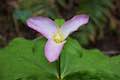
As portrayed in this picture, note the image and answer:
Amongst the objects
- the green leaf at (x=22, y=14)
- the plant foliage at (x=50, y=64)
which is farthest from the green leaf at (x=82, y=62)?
the green leaf at (x=22, y=14)

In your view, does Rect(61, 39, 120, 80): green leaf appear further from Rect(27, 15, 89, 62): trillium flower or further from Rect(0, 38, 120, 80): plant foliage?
Rect(27, 15, 89, 62): trillium flower

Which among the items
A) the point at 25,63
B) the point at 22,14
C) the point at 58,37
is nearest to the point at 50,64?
the point at 25,63

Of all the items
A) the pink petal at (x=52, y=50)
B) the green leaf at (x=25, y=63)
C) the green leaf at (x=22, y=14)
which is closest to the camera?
the pink petal at (x=52, y=50)

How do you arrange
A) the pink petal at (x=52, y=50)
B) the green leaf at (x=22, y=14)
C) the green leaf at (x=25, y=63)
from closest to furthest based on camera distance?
the pink petal at (x=52, y=50)
the green leaf at (x=25, y=63)
the green leaf at (x=22, y=14)

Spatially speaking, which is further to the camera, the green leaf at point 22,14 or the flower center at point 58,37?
the green leaf at point 22,14

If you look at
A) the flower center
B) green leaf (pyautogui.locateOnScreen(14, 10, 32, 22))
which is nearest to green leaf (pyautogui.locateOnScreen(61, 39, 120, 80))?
the flower center

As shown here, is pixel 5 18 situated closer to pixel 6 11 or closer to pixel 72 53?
pixel 6 11

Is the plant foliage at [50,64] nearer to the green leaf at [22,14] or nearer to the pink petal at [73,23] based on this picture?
the pink petal at [73,23]
